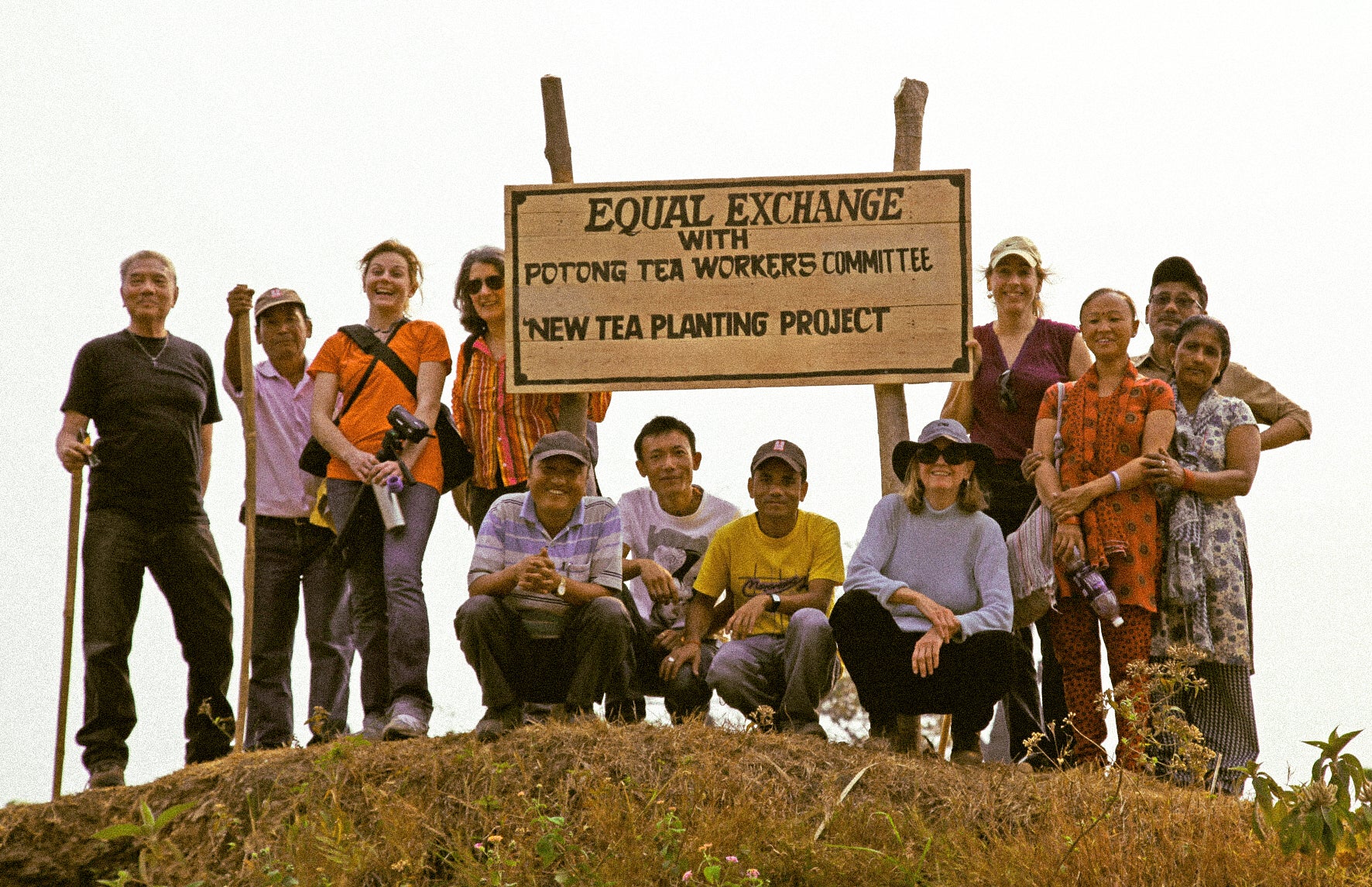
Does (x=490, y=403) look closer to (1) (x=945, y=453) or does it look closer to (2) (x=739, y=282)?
(2) (x=739, y=282)

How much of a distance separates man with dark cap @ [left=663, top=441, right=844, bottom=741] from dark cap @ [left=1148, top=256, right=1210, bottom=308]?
2.16m

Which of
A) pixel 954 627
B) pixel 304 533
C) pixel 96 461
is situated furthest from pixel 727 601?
pixel 96 461

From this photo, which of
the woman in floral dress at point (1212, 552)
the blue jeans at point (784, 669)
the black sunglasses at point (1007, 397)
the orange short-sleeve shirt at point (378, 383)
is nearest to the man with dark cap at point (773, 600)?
the blue jeans at point (784, 669)

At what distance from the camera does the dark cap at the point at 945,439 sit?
7.01m

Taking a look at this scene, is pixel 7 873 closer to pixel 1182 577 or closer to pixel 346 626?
pixel 346 626

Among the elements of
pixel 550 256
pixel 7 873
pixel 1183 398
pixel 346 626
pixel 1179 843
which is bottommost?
pixel 7 873

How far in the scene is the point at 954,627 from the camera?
6.65 meters

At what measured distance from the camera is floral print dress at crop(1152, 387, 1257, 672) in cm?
698

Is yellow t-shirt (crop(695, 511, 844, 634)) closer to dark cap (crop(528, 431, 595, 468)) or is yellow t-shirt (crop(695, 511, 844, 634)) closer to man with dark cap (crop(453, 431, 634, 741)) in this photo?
man with dark cap (crop(453, 431, 634, 741))

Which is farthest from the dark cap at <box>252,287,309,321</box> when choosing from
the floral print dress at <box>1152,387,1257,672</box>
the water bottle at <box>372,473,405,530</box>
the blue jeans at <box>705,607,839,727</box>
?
the floral print dress at <box>1152,387,1257,672</box>

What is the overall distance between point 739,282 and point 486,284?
1.35 meters

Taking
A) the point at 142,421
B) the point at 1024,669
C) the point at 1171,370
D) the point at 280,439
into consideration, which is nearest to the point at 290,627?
the point at 280,439

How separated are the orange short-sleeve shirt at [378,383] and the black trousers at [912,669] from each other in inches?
85.3

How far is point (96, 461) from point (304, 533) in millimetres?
1116
